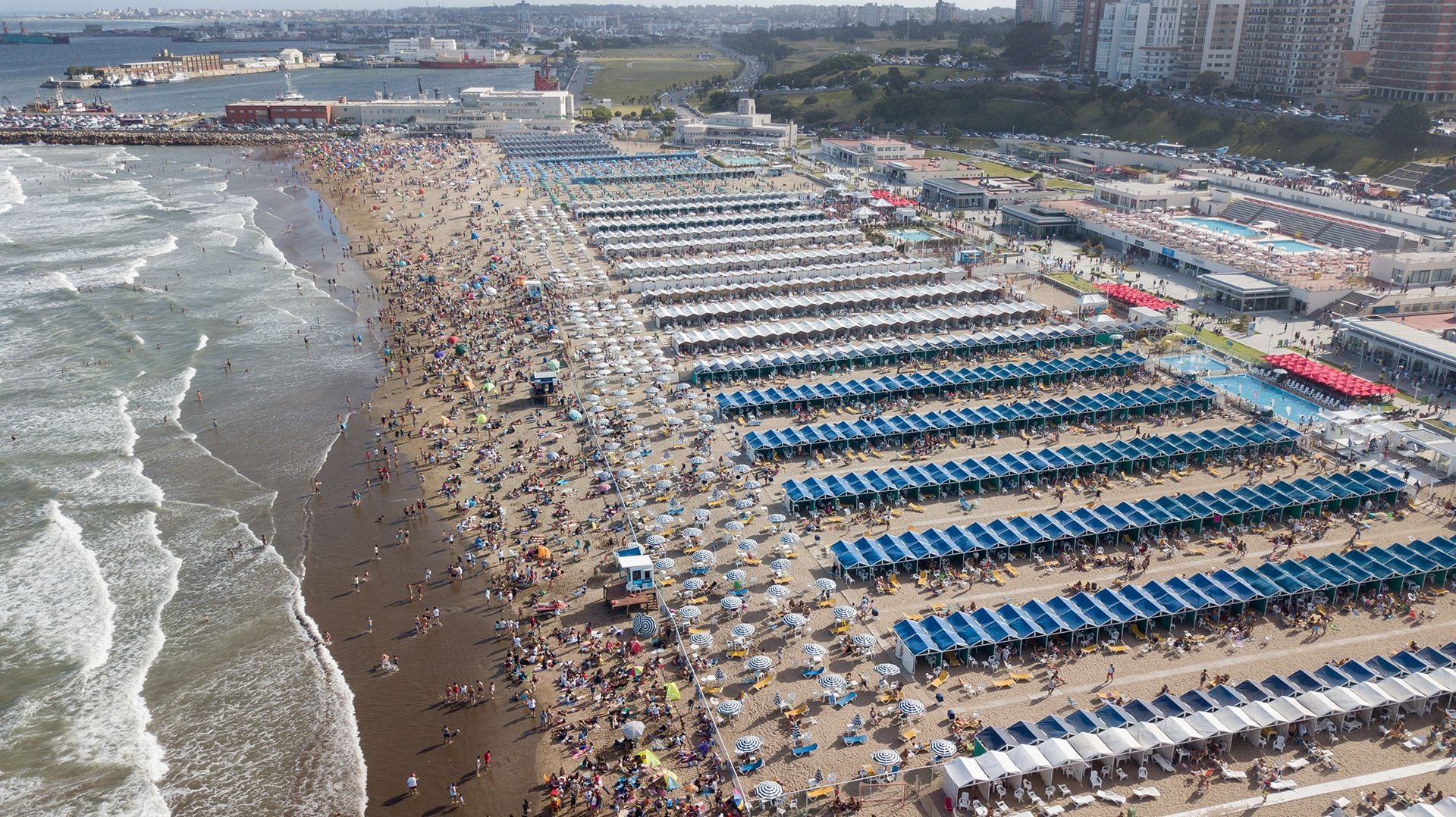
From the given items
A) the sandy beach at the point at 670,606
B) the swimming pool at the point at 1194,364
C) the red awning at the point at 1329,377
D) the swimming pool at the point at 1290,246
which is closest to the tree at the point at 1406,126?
the swimming pool at the point at 1290,246

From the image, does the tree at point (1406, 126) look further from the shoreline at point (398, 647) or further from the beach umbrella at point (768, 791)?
the beach umbrella at point (768, 791)

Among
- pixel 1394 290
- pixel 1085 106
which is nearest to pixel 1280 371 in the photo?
pixel 1394 290

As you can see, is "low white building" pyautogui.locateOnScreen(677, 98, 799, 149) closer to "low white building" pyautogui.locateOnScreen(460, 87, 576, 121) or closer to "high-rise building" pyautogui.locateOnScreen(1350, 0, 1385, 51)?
"low white building" pyautogui.locateOnScreen(460, 87, 576, 121)

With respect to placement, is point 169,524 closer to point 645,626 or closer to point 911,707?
point 645,626

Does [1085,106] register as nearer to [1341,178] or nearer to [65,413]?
[1341,178]

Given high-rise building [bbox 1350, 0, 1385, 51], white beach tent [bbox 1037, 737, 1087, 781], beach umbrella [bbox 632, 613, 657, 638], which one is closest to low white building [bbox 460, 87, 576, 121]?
high-rise building [bbox 1350, 0, 1385, 51]

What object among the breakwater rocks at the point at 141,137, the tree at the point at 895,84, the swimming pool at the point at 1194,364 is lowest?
the swimming pool at the point at 1194,364

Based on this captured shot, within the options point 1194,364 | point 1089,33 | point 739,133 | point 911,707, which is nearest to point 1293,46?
point 1089,33
